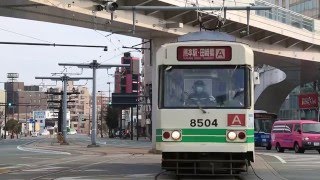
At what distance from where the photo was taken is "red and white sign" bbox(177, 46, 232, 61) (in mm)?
15492

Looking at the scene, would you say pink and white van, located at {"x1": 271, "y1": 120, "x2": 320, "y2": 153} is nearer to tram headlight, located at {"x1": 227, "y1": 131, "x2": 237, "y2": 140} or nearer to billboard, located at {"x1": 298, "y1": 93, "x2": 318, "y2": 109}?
tram headlight, located at {"x1": 227, "y1": 131, "x2": 237, "y2": 140}

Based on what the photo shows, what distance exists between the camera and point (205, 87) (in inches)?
600

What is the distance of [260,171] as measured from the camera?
62.4 feet

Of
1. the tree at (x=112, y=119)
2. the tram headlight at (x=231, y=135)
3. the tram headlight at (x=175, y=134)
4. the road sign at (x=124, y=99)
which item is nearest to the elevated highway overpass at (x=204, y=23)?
the tram headlight at (x=175, y=134)

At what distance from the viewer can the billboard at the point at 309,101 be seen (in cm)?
6644

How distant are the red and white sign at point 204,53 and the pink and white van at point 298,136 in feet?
63.1

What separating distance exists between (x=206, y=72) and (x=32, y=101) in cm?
14047

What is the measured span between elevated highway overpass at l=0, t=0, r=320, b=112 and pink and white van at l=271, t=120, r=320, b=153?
696cm

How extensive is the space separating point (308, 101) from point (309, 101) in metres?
0.38

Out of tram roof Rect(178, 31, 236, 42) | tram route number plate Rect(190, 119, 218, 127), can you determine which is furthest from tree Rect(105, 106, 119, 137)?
tram route number plate Rect(190, 119, 218, 127)

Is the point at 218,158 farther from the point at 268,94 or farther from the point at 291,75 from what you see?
the point at 268,94

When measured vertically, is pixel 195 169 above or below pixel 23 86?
below

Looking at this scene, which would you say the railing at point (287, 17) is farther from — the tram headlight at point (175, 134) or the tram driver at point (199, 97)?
the tram headlight at point (175, 134)

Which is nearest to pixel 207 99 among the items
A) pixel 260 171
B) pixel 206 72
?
pixel 206 72
